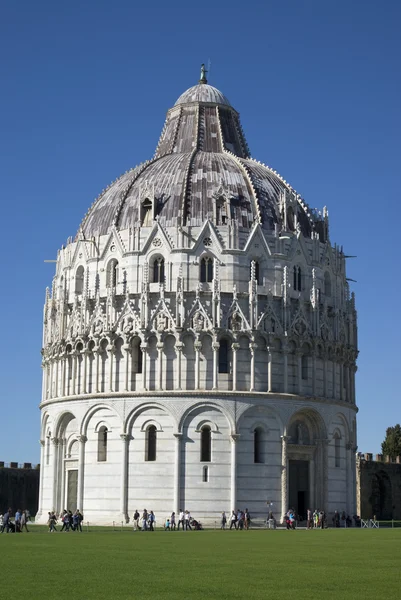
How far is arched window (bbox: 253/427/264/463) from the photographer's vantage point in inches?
2744

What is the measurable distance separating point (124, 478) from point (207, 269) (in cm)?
1604

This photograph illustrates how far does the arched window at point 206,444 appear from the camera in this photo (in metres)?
68.8

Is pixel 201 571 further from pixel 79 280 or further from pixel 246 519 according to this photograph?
pixel 79 280

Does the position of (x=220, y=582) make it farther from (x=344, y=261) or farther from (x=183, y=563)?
(x=344, y=261)

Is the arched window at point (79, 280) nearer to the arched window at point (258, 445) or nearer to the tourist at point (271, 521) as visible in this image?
the arched window at point (258, 445)

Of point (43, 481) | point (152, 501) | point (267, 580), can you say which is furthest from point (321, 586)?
point (43, 481)

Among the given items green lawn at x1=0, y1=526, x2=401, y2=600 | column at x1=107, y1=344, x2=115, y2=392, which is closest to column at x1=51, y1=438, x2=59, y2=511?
column at x1=107, y1=344, x2=115, y2=392

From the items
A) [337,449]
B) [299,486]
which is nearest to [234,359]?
[299,486]

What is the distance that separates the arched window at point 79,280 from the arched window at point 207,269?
10.4m

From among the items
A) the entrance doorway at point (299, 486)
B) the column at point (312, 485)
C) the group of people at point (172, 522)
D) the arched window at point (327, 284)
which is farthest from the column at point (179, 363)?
the arched window at point (327, 284)

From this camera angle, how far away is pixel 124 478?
69.2m

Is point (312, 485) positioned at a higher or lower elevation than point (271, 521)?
higher

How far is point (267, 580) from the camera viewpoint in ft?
81.5

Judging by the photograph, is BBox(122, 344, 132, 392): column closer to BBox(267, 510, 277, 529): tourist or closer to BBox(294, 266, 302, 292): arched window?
BBox(267, 510, 277, 529): tourist
